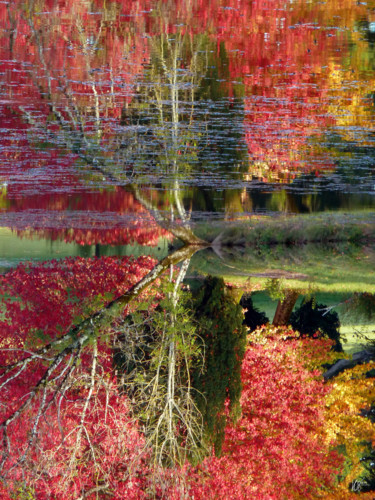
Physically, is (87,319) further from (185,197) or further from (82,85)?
(185,197)

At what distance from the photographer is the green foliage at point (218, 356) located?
8.16 meters

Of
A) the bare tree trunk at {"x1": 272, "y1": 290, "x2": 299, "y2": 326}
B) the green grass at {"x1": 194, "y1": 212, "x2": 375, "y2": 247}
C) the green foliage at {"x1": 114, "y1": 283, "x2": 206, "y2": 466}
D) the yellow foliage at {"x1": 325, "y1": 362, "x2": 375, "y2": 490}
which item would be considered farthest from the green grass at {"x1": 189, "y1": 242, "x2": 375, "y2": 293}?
the green foliage at {"x1": 114, "y1": 283, "x2": 206, "y2": 466}

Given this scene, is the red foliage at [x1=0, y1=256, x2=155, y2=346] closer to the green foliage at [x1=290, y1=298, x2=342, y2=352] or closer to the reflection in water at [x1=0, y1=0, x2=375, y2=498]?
the reflection in water at [x1=0, y1=0, x2=375, y2=498]

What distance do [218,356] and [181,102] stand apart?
3.28 m

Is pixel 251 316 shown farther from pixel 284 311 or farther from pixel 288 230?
pixel 288 230

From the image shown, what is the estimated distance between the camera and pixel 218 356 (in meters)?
8.45

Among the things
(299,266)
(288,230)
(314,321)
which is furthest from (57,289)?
(288,230)

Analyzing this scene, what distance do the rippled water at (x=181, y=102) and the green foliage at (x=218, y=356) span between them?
2263mm

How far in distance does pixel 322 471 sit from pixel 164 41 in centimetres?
688

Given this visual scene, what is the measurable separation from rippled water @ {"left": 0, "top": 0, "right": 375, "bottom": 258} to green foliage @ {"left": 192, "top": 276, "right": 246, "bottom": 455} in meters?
2.26

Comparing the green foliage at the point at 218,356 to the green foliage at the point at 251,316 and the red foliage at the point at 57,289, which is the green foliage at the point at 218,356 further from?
the green foliage at the point at 251,316

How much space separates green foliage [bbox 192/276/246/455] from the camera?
8.16m

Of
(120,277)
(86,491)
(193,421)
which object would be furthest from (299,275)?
(86,491)

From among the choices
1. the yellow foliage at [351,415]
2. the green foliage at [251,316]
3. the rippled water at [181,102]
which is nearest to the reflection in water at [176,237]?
the rippled water at [181,102]
